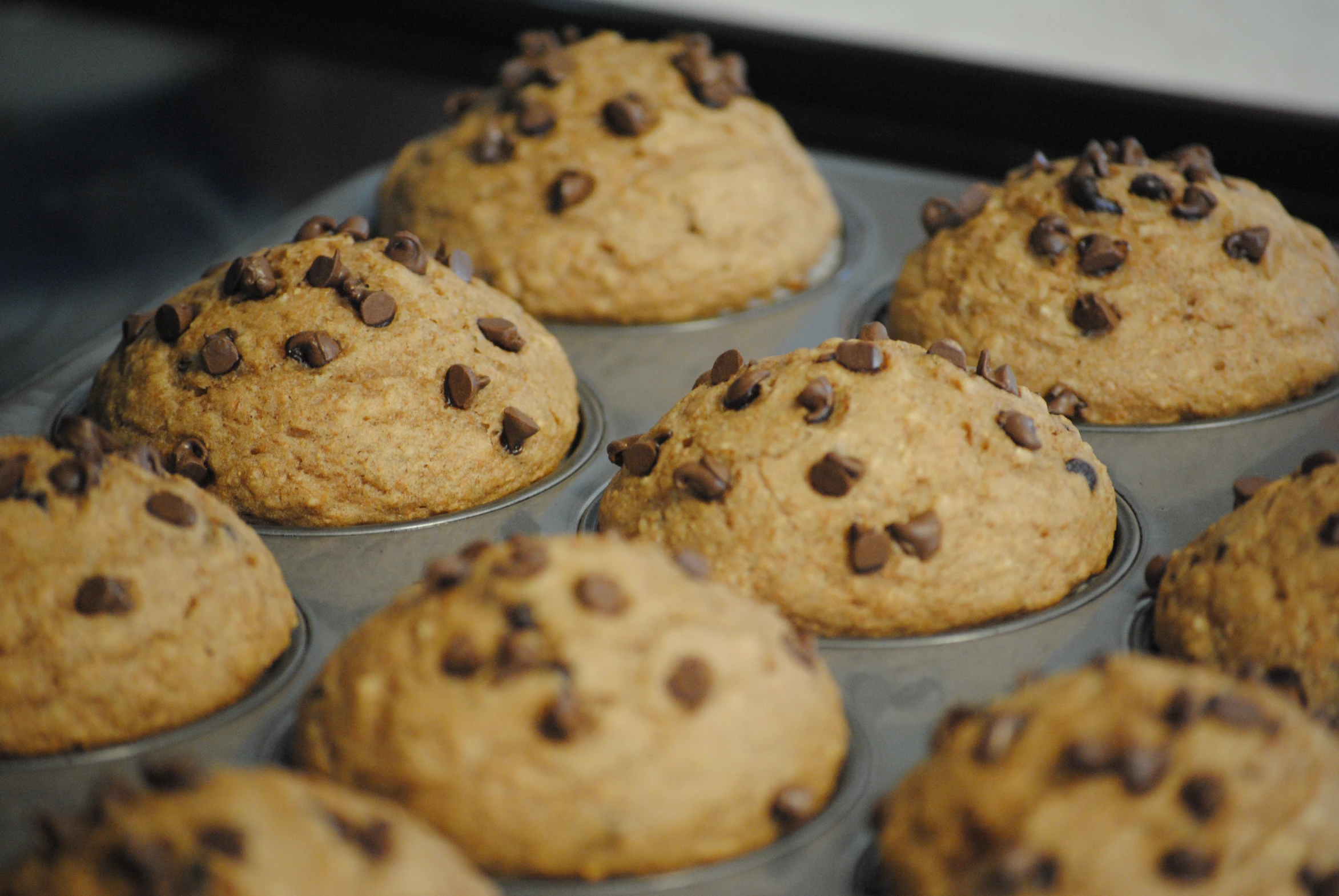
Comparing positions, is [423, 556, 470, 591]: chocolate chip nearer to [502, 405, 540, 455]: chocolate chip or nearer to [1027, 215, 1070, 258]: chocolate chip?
[502, 405, 540, 455]: chocolate chip

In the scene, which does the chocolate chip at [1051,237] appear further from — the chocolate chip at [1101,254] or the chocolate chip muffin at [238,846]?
the chocolate chip muffin at [238,846]

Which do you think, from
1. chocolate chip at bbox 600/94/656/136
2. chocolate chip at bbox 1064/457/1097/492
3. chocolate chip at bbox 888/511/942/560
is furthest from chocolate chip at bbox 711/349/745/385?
chocolate chip at bbox 600/94/656/136

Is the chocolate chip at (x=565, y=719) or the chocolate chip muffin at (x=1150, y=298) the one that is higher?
the chocolate chip at (x=565, y=719)

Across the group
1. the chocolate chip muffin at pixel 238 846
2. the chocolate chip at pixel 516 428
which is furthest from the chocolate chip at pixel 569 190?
the chocolate chip muffin at pixel 238 846

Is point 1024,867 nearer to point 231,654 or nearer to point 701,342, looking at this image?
point 231,654

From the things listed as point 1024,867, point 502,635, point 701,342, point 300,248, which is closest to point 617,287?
point 701,342

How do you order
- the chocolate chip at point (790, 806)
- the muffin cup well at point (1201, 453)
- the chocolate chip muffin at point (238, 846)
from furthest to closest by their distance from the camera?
1. the muffin cup well at point (1201, 453)
2. the chocolate chip at point (790, 806)
3. the chocolate chip muffin at point (238, 846)

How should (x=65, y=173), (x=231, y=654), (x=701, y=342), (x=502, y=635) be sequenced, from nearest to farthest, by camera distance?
(x=502, y=635) → (x=231, y=654) → (x=701, y=342) → (x=65, y=173)
